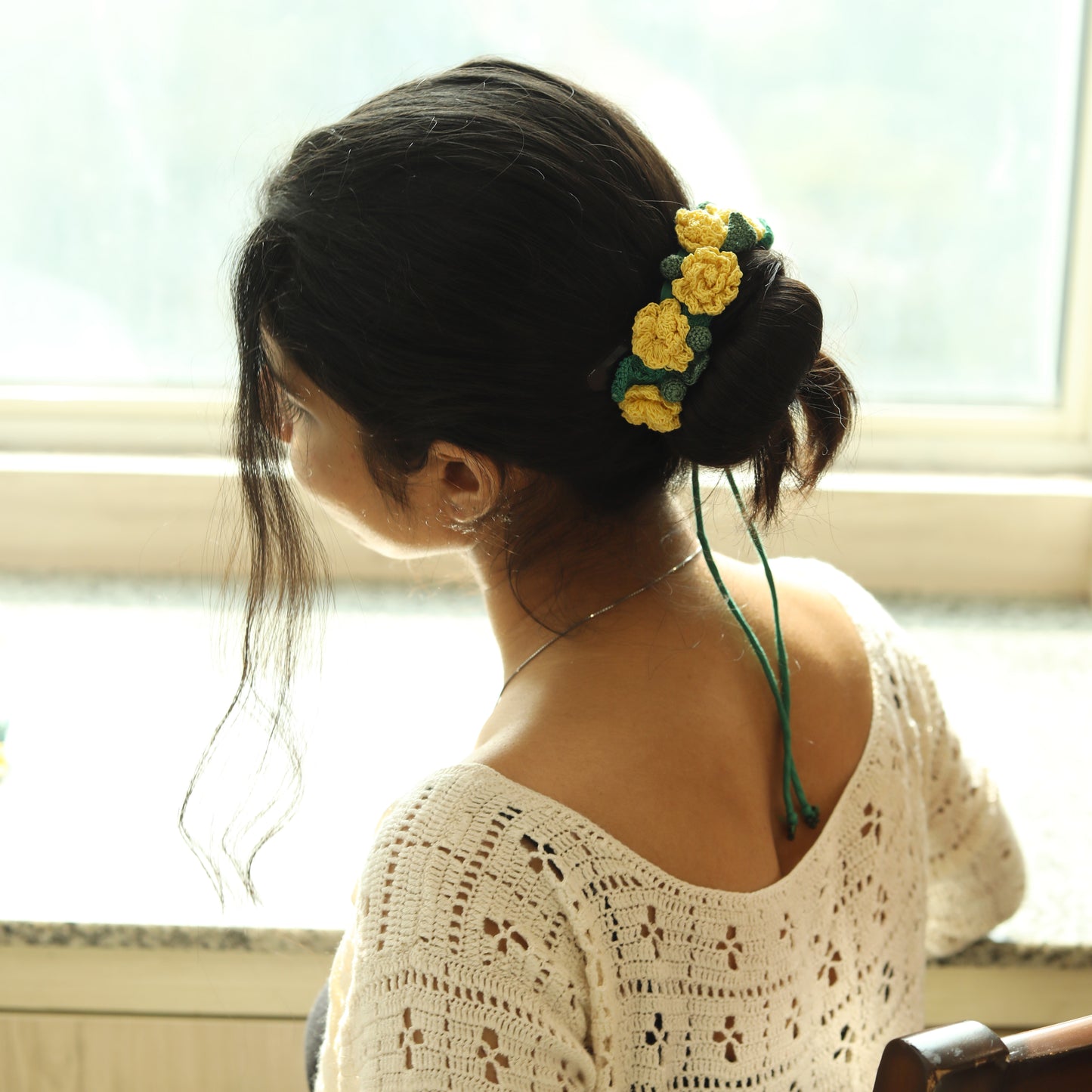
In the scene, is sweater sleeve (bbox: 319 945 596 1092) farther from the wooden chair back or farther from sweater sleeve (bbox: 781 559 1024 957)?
sweater sleeve (bbox: 781 559 1024 957)

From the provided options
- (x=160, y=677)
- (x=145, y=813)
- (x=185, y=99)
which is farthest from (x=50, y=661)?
(x=185, y=99)

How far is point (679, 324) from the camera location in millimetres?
632

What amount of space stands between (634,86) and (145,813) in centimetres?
99

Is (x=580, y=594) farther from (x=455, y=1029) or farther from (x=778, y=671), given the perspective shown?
(x=455, y=1029)

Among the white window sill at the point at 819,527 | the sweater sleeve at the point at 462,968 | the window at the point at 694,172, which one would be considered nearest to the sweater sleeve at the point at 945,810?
the sweater sleeve at the point at 462,968

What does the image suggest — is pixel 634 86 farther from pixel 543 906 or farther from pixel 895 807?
pixel 543 906

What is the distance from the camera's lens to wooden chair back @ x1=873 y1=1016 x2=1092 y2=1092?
451 millimetres

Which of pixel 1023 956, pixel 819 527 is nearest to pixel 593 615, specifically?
pixel 1023 956

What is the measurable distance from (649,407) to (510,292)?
0.09m

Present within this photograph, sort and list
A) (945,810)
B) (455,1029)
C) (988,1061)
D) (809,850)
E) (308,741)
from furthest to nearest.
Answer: (308,741) → (945,810) → (809,850) → (455,1029) → (988,1061)

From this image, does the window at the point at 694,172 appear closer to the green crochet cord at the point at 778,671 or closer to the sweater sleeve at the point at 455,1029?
the green crochet cord at the point at 778,671

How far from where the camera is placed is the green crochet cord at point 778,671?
2.37 feet

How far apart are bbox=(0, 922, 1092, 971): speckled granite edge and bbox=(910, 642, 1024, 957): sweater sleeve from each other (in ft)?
0.10

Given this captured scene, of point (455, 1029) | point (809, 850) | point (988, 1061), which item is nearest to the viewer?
point (988, 1061)
